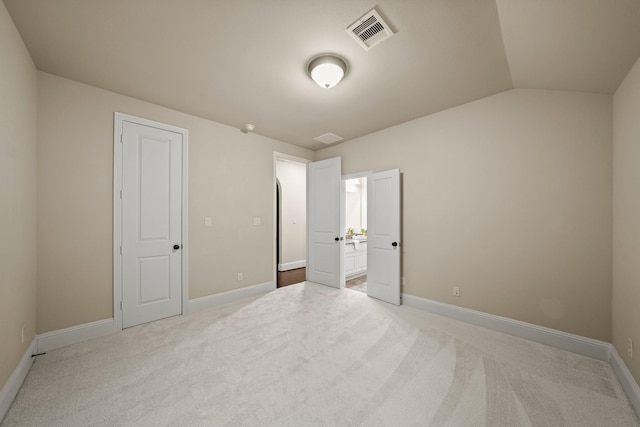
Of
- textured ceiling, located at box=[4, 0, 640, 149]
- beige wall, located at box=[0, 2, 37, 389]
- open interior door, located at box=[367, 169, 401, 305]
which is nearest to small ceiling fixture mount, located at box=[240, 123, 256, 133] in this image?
textured ceiling, located at box=[4, 0, 640, 149]

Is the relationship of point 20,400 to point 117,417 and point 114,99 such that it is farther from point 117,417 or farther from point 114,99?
point 114,99

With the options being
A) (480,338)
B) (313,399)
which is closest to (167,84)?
(313,399)

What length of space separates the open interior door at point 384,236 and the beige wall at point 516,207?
159 millimetres

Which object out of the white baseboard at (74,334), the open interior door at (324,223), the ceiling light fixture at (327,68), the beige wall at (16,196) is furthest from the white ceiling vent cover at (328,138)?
the white baseboard at (74,334)

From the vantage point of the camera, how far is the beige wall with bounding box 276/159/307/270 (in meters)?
6.16

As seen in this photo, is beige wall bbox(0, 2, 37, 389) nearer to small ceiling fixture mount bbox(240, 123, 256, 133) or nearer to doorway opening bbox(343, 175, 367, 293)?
small ceiling fixture mount bbox(240, 123, 256, 133)

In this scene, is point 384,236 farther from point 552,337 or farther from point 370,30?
point 370,30

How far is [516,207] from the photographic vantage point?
8.87 feet

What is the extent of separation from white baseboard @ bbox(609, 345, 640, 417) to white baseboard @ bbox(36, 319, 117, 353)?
180 inches

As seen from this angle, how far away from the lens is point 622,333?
1.99 m

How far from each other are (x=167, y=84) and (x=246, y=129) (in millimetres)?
1354

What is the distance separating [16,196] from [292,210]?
188 inches

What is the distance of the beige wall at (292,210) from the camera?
6.16m

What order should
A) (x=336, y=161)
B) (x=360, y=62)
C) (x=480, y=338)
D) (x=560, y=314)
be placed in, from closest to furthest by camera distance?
(x=360, y=62)
(x=560, y=314)
(x=480, y=338)
(x=336, y=161)
